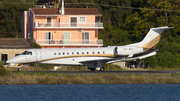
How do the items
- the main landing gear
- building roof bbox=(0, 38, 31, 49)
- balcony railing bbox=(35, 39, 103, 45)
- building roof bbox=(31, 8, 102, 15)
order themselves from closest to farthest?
the main landing gear → building roof bbox=(0, 38, 31, 49) → balcony railing bbox=(35, 39, 103, 45) → building roof bbox=(31, 8, 102, 15)

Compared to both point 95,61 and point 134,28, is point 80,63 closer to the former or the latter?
point 95,61

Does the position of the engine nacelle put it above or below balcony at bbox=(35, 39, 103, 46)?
below

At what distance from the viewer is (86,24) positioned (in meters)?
57.5

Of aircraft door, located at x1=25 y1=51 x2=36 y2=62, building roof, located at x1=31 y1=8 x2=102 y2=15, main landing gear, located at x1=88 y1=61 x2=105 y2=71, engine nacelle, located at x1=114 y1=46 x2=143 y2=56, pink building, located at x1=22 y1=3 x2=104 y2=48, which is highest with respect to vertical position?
building roof, located at x1=31 y1=8 x2=102 y2=15

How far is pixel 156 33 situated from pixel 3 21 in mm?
40757

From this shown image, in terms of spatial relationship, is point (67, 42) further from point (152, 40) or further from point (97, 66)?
point (152, 40)

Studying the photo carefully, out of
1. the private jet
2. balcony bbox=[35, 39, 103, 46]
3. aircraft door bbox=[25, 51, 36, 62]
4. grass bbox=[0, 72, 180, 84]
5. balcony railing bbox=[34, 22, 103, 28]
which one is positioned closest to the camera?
grass bbox=[0, 72, 180, 84]

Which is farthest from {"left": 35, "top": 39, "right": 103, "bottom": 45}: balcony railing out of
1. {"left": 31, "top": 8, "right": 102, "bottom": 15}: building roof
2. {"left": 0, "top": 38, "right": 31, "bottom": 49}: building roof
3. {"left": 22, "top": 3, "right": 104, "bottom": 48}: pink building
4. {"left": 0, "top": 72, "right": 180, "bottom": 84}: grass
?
{"left": 0, "top": 72, "right": 180, "bottom": 84}: grass

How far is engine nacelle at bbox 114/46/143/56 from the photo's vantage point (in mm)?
41031

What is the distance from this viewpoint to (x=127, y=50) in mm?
41375

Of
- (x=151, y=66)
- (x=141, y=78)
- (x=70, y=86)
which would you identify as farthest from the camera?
(x=151, y=66)

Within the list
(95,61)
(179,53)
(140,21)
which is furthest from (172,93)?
(140,21)

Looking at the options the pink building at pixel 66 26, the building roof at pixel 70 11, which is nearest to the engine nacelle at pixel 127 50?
the pink building at pixel 66 26

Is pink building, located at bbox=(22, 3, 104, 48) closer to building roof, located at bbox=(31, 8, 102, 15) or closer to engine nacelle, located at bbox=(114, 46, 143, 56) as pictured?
building roof, located at bbox=(31, 8, 102, 15)
